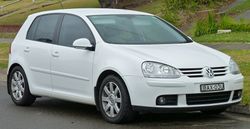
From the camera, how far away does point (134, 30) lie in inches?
372

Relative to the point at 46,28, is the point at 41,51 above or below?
below

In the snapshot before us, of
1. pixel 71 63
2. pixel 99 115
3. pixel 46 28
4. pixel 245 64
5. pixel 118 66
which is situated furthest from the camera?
pixel 245 64

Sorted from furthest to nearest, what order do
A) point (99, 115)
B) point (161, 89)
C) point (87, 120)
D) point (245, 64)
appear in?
point (245, 64)
point (99, 115)
point (87, 120)
point (161, 89)

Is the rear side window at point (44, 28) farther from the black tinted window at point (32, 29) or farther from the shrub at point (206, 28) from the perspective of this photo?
the shrub at point (206, 28)

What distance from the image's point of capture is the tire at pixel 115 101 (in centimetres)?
849

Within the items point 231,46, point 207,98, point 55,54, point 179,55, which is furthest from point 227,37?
point 207,98

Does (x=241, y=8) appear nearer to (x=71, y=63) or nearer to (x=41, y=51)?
(x=41, y=51)

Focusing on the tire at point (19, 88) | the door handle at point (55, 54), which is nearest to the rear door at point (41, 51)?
the door handle at point (55, 54)

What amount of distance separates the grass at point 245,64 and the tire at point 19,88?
3.42 meters

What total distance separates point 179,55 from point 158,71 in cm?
46

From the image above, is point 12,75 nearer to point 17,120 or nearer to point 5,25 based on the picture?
point 17,120

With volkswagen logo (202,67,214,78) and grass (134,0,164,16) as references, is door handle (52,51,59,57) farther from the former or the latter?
grass (134,0,164,16)

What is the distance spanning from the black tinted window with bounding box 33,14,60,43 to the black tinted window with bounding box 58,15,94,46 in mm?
250

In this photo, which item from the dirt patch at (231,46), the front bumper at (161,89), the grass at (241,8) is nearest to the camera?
the front bumper at (161,89)
